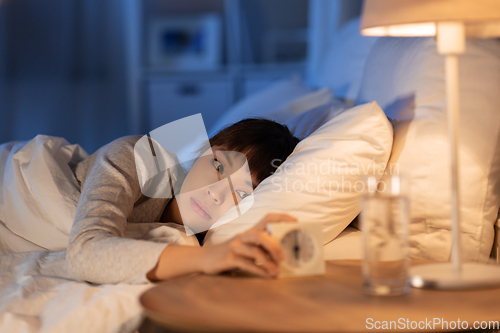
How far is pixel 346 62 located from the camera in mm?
1855

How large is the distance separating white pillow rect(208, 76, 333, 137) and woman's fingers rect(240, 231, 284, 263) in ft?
2.65

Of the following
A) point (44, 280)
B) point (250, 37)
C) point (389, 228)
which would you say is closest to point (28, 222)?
point (44, 280)

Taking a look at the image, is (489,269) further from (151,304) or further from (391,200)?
(151,304)

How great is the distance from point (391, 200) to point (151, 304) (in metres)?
0.37

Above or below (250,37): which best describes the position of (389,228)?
below

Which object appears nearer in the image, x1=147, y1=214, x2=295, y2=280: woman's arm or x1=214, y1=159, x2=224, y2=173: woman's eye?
x1=147, y1=214, x2=295, y2=280: woman's arm

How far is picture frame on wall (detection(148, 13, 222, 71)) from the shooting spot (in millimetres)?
3482

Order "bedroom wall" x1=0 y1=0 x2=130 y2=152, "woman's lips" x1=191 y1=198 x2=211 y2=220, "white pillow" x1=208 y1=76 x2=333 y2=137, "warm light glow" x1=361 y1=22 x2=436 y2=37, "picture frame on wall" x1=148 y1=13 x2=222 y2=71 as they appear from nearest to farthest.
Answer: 1. "warm light glow" x1=361 y1=22 x2=436 y2=37
2. "woman's lips" x1=191 y1=198 x2=211 y2=220
3. "white pillow" x1=208 y1=76 x2=333 y2=137
4. "bedroom wall" x1=0 y1=0 x2=130 y2=152
5. "picture frame on wall" x1=148 y1=13 x2=222 y2=71

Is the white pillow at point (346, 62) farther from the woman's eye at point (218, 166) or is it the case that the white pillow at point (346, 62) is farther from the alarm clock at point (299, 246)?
the alarm clock at point (299, 246)

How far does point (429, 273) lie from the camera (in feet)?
2.48

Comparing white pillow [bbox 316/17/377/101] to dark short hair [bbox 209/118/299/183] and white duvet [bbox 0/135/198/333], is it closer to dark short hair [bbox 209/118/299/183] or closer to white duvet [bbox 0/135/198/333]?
dark short hair [bbox 209/118/299/183]

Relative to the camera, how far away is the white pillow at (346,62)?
5.64 feet

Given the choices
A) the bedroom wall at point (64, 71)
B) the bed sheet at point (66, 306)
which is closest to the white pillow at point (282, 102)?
the bed sheet at point (66, 306)
